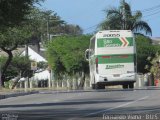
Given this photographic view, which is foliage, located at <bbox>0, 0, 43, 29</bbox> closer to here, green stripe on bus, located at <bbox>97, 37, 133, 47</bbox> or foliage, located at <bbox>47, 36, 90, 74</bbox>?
green stripe on bus, located at <bbox>97, 37, 133, 47</bbox>

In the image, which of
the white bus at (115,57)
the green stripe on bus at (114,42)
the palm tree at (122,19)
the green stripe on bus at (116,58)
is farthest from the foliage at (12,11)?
the palm tree at (122,19)

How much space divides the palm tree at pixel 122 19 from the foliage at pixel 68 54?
361 centimetres

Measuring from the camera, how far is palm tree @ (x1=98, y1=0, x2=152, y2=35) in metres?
73.3

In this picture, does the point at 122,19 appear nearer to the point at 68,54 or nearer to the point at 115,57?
the point at 68,54

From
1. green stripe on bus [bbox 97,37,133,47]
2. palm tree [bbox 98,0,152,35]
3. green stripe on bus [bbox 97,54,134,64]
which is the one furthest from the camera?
palm tree [bbox 98,0,152,35]

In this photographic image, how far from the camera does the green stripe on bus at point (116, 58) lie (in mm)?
43656

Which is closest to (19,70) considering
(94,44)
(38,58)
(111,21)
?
(38,58)

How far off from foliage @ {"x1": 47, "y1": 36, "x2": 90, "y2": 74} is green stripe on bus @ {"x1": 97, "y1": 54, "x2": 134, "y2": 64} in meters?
29.1

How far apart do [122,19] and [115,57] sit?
3008cm

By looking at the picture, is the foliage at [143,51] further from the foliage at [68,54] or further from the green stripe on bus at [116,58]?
the green stripe on bus at [116,58]

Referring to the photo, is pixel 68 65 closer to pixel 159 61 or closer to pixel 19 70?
pixel 19 70

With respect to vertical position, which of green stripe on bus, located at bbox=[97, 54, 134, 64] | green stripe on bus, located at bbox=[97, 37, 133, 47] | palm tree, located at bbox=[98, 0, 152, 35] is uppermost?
palm tree, located at bbox=[98, 0, 152, 35]

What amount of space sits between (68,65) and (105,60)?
3067cm

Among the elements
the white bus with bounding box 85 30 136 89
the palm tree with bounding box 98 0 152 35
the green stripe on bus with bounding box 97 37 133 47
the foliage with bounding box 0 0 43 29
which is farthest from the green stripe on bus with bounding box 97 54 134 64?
the palm tree with bounding box 98 0 152 35
